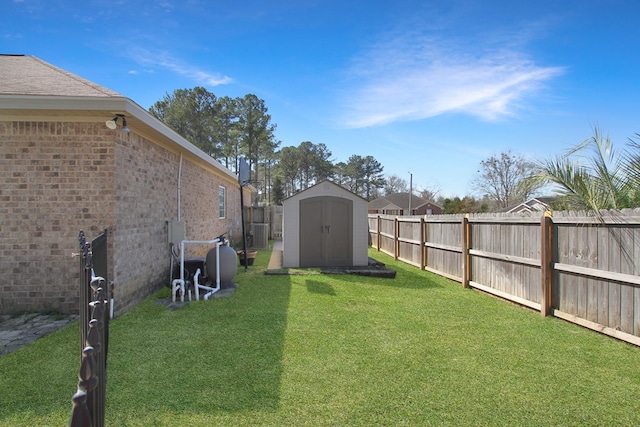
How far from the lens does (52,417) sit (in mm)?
2645

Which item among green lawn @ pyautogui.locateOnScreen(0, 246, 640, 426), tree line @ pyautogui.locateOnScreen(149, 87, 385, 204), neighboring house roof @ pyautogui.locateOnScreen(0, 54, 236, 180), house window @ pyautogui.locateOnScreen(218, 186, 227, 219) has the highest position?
tree line @ pyautogui.locateOnScreen(149, 87, 385, 204)

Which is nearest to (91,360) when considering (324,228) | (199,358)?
(199,358)

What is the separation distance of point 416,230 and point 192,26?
820 centimetres

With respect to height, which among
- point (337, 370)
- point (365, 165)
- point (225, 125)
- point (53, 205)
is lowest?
point (337, 370)

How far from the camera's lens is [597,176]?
5.43m

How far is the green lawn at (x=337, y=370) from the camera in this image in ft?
8.96

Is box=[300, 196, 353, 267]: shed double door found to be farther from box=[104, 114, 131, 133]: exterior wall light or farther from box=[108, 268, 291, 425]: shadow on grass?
box=[104, 114, 131, 133]: exterior wall light

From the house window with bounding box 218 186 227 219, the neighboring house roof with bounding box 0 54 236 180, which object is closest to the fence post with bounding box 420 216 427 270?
the neighboring house roof with bounding box 0 54 236 180

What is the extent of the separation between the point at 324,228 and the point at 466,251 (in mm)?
3573

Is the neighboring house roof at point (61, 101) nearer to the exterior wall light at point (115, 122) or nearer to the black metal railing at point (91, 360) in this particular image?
the exterior wall light at point (115, 122)

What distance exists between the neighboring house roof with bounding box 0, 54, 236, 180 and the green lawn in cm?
292

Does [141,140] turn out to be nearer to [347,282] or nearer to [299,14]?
[347,282]

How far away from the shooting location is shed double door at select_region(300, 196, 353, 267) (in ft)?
31.5

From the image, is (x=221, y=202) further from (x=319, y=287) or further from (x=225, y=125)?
(x=225, y=125)
